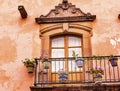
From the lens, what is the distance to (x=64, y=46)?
1214cm

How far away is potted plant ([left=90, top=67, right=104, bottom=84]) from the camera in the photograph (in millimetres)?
10047

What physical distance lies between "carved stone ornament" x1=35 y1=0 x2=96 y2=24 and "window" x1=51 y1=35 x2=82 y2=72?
65 cm

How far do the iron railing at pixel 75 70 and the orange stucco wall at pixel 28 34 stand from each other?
39 cm

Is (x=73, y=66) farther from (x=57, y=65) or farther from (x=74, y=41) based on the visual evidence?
(x=74, y=41)

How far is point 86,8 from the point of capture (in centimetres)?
1254

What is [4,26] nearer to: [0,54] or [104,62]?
[0,54]

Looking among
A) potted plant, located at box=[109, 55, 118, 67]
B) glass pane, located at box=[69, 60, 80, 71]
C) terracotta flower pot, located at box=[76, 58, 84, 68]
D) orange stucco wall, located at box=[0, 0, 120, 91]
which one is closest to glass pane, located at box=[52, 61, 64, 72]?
glass pane, located at box=[69, 60, 80, 71]

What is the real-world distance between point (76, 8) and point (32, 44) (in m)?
2.12

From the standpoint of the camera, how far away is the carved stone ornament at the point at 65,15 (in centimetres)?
1220

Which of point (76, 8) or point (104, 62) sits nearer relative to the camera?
point (104, 62)

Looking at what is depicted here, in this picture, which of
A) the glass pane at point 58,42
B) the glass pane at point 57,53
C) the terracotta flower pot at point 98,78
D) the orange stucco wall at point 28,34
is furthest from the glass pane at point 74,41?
the terracotta flower pot at point 98,78

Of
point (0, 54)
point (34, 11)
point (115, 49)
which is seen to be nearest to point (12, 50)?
point (0, 54)

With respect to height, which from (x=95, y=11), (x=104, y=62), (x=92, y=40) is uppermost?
(x=95, y=11)

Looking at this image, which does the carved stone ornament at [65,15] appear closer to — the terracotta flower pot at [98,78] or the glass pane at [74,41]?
the glass pane at [74,41]
